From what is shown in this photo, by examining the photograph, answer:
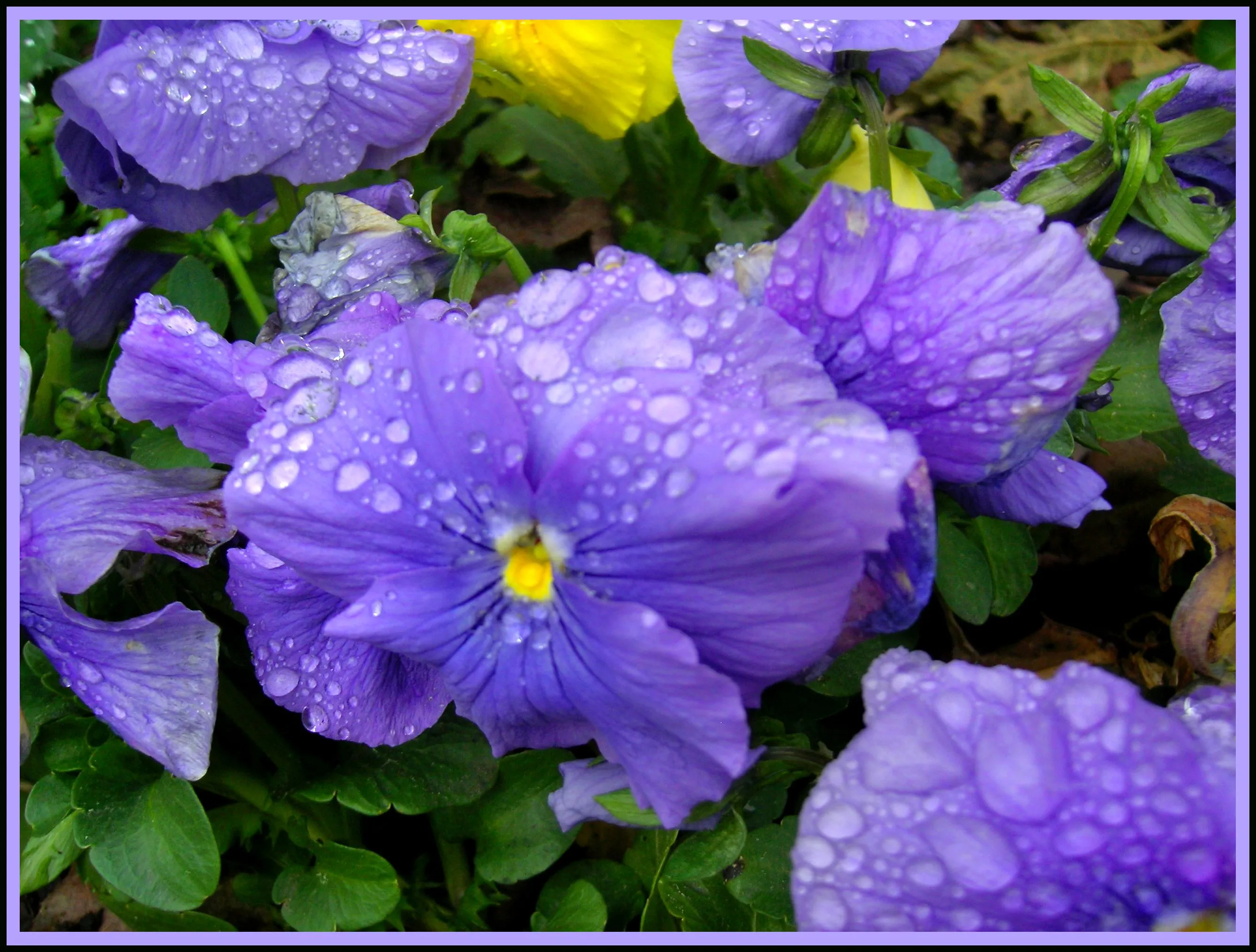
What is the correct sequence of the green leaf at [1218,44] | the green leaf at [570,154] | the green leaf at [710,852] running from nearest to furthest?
1. the green leaf at [710,852]
2. the green leaf at [1218,44]
3. the green leaf at [570,154]

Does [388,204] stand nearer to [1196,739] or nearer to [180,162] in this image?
[180,162]

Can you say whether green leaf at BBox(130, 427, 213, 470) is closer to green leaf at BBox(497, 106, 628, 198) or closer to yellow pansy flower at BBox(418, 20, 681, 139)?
yellow pansy flower at BBox(418, 20, 681, 139)

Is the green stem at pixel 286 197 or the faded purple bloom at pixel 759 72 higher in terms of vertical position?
the faded purple bloom at pixel 759 72

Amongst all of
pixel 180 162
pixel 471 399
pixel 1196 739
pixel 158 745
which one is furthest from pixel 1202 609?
pixel 180 162

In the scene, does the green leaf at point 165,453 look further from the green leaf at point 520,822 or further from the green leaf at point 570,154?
the green leaf at point 570,154

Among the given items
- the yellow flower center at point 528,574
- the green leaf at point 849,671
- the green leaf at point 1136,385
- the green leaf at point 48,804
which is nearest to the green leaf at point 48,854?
the green leaf at point 48,804

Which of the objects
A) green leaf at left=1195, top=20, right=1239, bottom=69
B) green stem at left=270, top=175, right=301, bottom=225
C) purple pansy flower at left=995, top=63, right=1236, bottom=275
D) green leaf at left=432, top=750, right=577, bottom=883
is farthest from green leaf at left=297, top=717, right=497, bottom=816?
green leaf at left=1195, top=20, right=1239, bottom=69

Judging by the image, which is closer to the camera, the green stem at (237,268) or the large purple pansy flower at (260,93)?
the large purple pansy flower at (260,93)
